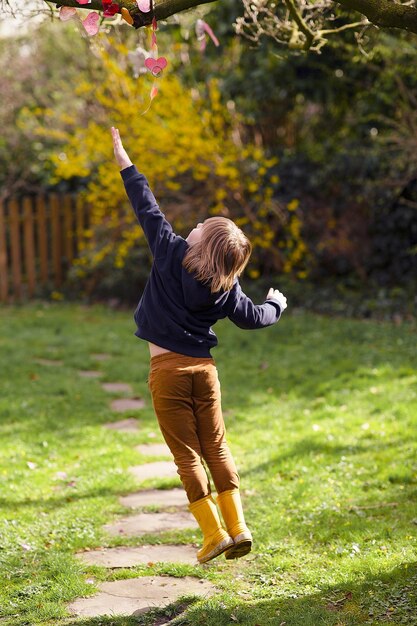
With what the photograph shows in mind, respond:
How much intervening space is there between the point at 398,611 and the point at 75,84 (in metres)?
12.5

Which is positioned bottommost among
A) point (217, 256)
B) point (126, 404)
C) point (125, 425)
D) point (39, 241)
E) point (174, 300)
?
point (39, 241)

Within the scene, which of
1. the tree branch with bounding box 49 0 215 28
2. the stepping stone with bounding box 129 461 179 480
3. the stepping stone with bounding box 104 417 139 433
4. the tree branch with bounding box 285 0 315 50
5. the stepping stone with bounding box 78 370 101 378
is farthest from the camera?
the stepping stone with bounding box 78 370 101 378

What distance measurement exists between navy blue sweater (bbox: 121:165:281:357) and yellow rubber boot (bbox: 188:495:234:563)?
0.64m

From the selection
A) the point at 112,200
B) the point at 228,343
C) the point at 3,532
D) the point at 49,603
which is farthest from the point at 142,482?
the point at 112,200

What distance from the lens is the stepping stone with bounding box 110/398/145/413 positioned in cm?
680

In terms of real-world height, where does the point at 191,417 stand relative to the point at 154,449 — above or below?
above

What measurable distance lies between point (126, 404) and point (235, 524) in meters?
3.60

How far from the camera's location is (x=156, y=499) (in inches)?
190

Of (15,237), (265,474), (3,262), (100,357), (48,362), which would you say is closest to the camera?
(265,474)

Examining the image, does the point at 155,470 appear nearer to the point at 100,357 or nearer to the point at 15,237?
the point at 100,357

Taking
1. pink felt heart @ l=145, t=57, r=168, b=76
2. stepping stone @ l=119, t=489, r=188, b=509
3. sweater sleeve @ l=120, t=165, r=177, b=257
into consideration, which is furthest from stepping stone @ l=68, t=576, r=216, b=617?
pink felt heart @ l=145, t=57, r=168, b=76

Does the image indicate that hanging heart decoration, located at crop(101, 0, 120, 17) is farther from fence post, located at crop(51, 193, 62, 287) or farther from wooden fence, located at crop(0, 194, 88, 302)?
fence post, located at crop(51, 193, 62, 287)

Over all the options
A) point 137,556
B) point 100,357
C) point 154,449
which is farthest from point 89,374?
point 137,556

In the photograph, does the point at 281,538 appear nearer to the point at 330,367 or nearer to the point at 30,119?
the point at 330,367
